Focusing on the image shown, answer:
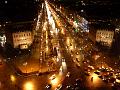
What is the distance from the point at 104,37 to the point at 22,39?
46.7ft

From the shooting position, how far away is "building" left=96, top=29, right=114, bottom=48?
47.0 meters

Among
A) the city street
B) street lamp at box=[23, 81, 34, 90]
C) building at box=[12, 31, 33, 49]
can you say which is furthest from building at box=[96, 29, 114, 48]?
street lamp at box=[23, 81, 34, 90]

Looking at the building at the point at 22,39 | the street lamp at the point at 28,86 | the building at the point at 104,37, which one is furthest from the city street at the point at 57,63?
the building at the point at 104,37

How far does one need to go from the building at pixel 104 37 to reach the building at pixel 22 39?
11.9 metres

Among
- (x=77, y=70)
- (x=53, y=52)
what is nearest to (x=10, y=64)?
(x=53, y=52)

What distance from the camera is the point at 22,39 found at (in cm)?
4938

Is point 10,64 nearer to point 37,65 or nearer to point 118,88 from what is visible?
point 37,65

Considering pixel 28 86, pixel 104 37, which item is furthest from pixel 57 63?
pixel 104 37

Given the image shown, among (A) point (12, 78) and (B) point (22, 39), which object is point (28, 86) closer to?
(A) point (12, 78)

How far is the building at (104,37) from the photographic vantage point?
154 feet

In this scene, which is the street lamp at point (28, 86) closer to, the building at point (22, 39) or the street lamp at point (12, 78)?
the street lamp at point (12, 78)

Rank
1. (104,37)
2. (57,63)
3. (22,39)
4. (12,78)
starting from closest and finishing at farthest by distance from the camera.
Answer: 1. (12,78)
2. (57,63)
3. (104,37)
4. (22,39)

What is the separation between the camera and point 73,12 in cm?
6200

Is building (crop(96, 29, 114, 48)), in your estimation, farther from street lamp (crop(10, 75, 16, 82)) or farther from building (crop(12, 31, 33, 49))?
street lamp (crop(10, 75, 16, 82))
